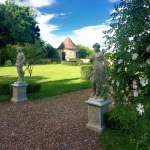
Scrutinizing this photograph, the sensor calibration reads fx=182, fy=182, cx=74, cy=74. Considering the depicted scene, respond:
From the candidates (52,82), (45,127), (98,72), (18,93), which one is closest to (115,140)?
(98,72)

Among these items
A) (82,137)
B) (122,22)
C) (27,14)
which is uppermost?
(27,14)

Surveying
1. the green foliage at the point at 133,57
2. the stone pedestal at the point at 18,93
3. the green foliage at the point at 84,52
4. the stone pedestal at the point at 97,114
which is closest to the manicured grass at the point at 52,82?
the stone pedestal at the point at 18,93

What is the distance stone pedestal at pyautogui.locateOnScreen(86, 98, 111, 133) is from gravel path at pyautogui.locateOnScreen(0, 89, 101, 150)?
21 centimetres

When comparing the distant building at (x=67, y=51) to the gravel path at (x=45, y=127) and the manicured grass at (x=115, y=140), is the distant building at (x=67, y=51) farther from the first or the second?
the manicured grass at (x=115, y=140)

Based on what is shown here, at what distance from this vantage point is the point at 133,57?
191 cm

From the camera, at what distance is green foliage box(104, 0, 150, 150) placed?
186cm

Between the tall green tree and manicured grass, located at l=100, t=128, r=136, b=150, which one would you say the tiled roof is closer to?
the tall green tree

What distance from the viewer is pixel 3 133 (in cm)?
556

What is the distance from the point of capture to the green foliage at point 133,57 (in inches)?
73.2

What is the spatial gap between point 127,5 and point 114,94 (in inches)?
42.2

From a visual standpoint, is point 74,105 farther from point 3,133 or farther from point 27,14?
point 27,14

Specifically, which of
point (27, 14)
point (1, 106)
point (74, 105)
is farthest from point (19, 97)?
point (27, 14)

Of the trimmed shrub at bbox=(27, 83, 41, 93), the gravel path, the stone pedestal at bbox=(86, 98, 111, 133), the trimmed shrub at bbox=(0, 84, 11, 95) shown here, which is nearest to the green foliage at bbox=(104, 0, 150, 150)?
the gravel path

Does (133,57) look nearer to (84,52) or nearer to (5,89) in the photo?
(5,89)
